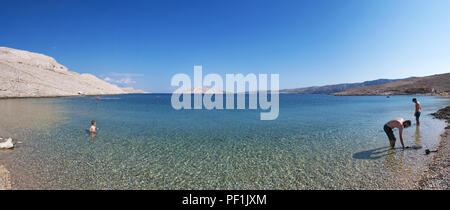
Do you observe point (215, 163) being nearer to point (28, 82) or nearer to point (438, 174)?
point (438, 174)

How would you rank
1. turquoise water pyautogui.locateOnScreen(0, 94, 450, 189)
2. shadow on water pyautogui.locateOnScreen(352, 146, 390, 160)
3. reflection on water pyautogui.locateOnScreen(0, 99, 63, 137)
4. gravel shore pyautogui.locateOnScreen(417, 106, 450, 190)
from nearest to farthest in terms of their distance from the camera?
Answer: gravel shore pyautogui.locateOnScreen(417, 106, 450, 190)
turquoise water pyautogui.locateOnScreen(0, 94, 450, 189)
shadow on water pyautogui.locateOnScreen(352, 146, 390, 160)
reflection on water pyautogui.locateOnScreen(0, 99, 63, 137)

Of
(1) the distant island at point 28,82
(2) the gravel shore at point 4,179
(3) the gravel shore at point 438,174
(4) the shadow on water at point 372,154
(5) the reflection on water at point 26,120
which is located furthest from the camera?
(1) the distant island at point 28,82

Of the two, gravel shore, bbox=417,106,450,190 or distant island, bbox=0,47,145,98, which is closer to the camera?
gravel shore, bbox=417,106,450,190

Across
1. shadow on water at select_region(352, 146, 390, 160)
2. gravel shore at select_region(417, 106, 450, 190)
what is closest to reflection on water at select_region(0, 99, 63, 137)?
shadow on water at select_region(352, 146, 390, 160)

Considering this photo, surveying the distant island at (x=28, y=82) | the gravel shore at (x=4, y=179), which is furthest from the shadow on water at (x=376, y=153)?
the distant island at (x=28, y=82)

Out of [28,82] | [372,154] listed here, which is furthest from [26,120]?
[28,82]

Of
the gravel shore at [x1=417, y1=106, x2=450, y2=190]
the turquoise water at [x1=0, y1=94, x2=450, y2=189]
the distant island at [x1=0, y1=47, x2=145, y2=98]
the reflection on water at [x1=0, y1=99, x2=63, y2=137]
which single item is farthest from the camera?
the distant island at [x1=0, y1=47, x2=145, y2=98]

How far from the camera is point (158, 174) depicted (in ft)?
26.9

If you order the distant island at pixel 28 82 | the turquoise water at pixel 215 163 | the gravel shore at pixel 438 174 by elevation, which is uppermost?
the distant island at pixel 28 82

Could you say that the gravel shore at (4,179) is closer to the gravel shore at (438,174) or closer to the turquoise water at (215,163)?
the turquoise water at (215,163)

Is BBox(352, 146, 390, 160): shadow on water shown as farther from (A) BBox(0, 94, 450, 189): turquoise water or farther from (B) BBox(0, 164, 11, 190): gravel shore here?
(B) BBox(0, 164, 11, 190): gravel shore
